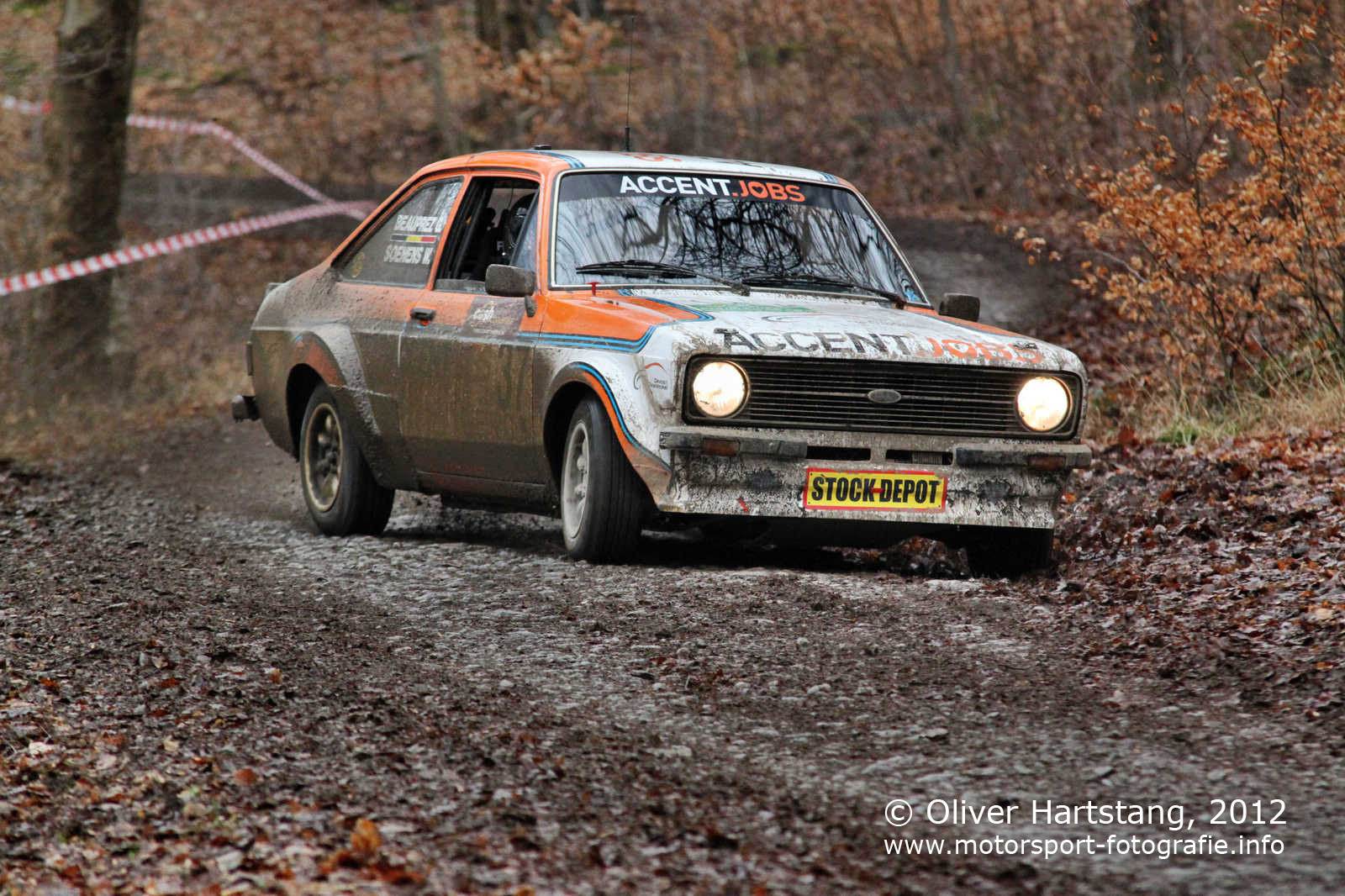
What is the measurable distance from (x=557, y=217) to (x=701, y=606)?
2329mm

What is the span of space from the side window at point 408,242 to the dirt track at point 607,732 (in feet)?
5.73

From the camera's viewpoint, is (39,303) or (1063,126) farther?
(1063,126)

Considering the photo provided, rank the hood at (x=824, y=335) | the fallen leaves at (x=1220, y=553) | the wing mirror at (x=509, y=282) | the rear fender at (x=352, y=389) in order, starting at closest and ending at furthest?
the fallen leaves at (x=1220, y=553) < the hood at (x=824, y=335) < the wing mirror at (x=509, y=282) < the rear fender at (x=352, y=389)

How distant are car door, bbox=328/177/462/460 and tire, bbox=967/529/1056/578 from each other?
295cm

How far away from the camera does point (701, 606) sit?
6.54 meters

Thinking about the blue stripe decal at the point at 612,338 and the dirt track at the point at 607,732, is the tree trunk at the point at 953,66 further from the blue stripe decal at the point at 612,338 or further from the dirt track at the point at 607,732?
the dirt track at the point at 607,732

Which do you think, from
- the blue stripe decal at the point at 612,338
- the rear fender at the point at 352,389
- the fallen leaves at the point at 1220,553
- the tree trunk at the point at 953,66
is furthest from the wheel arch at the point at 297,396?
the tree trunk at the point at 953,66

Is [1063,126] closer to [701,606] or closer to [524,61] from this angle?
[524,61]

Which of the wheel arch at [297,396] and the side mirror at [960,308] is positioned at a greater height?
the side mirror at [960,308]

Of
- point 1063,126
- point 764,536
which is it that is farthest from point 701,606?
point 1063,126

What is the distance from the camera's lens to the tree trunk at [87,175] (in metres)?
15.7

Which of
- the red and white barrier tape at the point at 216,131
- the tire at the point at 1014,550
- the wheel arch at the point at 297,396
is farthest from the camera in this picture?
the red and white barrier tape at the point at 216,131

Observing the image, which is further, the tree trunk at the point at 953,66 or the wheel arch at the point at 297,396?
the tree trunk at the point at 953,66

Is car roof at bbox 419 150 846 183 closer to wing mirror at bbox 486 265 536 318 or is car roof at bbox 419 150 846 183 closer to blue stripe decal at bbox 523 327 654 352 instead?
wing mirror at bbox 486 265 536 318
